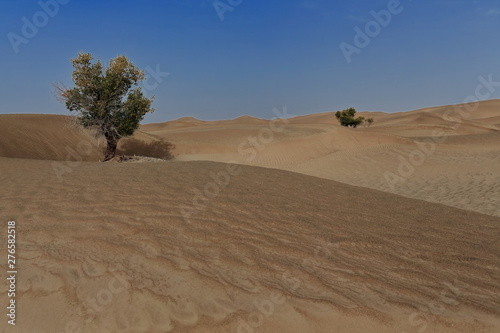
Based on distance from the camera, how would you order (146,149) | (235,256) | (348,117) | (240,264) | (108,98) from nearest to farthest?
(240,264), (235,256), (108,98), (146,149), (348,117)

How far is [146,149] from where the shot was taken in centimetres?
2633

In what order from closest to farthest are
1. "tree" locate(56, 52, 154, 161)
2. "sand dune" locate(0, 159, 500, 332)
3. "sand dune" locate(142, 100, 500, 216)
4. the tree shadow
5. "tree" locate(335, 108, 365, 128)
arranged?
"sand dune" locate(0, 159, 500, 332) → "sand dune" locate(142, 100, 500, 216) → "tree" locate(56, 52, 154, 161) → the tree shadow → "tree" locate(335, 108, 365, 128)

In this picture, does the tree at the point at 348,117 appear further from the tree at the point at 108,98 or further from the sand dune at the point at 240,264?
the sand dune at the point at 240,264

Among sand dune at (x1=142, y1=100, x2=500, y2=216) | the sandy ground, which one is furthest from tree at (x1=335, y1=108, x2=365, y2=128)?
the sandy ground

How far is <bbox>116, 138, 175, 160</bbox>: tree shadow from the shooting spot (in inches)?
1005

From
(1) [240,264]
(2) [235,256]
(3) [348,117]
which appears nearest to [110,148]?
(2) [235,256]

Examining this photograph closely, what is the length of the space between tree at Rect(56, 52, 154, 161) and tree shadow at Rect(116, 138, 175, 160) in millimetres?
6084

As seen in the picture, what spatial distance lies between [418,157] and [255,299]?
17.8m

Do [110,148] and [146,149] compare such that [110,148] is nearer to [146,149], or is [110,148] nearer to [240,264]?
[146,149]

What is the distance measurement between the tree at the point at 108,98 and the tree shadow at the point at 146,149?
20.0 feet

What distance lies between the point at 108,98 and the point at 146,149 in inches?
327

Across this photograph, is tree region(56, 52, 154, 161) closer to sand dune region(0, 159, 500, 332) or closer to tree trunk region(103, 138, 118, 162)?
tree trunk region(103, 138, 118, 162)

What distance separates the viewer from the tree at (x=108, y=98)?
58.2 feet

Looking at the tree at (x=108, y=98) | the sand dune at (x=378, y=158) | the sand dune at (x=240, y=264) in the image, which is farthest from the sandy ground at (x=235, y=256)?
the tree at (x=108, y=98)
